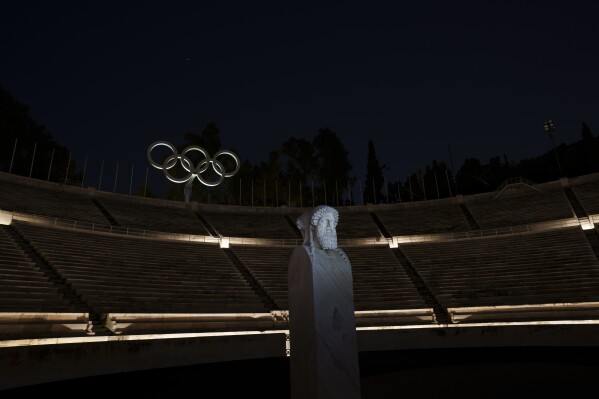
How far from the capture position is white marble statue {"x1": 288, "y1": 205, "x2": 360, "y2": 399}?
4.73 metres

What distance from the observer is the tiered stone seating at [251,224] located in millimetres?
26656

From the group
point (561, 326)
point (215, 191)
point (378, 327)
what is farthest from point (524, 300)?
point (215, 191)

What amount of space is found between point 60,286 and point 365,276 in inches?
519

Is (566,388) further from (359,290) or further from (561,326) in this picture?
(359,290)

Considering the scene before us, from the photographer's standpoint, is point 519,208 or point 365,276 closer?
point 365,276

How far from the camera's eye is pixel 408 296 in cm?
1748

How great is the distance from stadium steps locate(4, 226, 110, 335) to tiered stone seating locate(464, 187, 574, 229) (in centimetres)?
2266

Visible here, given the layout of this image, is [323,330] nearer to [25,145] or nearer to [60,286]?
[60,286]

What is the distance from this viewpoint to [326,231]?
17.6 feet

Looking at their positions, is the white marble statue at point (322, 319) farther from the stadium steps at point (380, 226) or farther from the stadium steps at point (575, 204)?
the stadium steps at point (575, 204)

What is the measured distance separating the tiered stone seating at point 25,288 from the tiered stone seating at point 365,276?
27.5 ft

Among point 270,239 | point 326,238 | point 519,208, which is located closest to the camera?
point 326,238

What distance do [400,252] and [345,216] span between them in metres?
7.97

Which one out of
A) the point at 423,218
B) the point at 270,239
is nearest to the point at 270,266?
the point at 270,239
